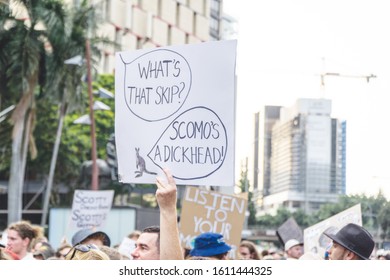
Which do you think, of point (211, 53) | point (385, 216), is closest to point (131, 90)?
point (211, 53)

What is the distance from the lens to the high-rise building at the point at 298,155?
11219cm

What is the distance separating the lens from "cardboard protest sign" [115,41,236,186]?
14.3ft

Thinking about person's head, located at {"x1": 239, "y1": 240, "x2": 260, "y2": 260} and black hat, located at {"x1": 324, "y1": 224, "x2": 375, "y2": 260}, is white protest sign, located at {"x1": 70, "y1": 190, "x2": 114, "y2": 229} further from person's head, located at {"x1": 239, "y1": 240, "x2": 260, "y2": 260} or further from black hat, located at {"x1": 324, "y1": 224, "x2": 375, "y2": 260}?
black hat, located at {"x1": 324, "y1": 224, "x2": 375, "y2": 260}

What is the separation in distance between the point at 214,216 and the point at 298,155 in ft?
380

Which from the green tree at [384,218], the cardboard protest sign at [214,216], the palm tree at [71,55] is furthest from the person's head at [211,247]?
the palm tree at [71,55]

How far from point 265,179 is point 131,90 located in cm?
12253

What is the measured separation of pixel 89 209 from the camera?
47.1ft

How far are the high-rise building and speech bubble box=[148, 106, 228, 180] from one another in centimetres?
10349

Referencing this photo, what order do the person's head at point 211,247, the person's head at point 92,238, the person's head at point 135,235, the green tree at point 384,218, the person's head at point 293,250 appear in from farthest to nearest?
the green tree at point 384,218 < the person's head at point 293,250 < the person's head at point 135,235 < the person's head at point 92,238 < the person's head at point 211,247

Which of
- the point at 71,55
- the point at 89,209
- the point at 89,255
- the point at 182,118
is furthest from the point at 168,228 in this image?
the point at 71,55

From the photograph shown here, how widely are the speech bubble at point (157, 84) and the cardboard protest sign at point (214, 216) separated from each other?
12.4ft

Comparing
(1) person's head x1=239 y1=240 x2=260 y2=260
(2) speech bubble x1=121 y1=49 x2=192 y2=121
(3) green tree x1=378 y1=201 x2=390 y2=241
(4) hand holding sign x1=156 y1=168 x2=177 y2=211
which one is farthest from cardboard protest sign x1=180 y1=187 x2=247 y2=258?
(3) green tree x1=378 y1=201 x2=390 y2=241

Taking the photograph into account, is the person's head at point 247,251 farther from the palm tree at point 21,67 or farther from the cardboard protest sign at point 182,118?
the palm tree at point 21,67
